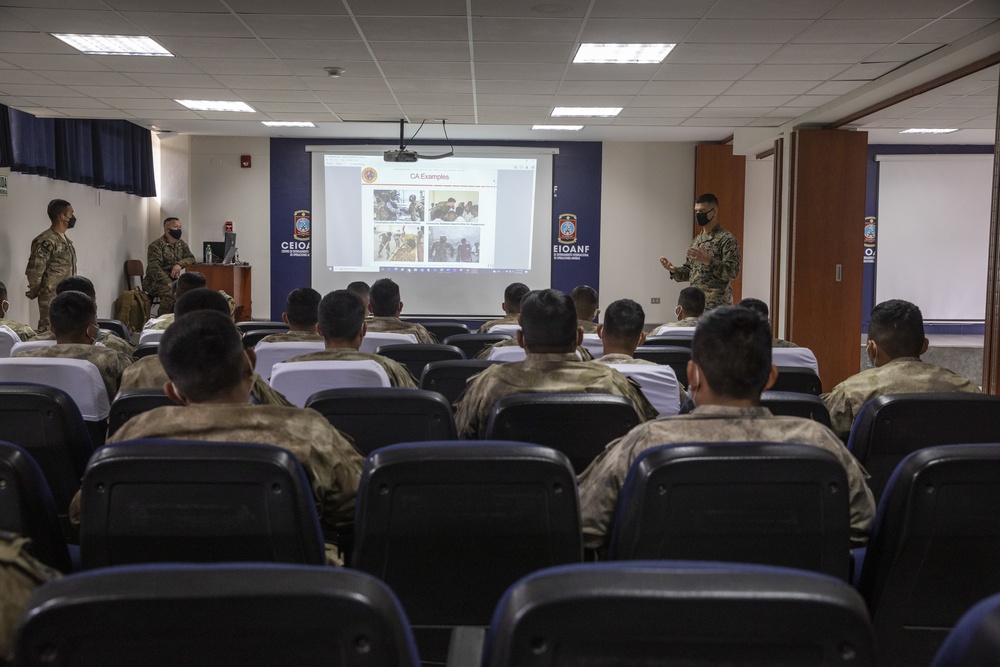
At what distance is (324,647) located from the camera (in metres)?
0.81

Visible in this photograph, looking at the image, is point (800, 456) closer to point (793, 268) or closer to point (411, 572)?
point (411, 572)

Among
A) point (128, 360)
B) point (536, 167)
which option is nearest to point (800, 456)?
point (128, 360)

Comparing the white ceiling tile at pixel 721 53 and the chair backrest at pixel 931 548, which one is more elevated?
the white ceiling tile at pixel 721 53

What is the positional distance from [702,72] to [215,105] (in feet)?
16.5

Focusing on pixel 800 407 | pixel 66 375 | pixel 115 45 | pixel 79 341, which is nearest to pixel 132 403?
pixel 66 375

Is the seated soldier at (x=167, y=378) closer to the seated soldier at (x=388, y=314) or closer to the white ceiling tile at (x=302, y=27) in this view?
the seated soldier at (x=388, y=314)

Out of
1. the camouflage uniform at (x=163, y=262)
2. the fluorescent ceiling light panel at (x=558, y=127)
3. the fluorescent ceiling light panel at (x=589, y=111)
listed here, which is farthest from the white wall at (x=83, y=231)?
the fluorescent ceiling light panel at (x=589, y=111)

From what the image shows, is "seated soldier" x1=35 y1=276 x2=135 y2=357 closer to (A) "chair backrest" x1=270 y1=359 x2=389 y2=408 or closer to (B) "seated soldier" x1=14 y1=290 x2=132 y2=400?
(B) "seated soldier" x1=14 y1=290 x2=132 y2=400

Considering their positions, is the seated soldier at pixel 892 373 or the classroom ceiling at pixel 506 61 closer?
the seated soldier at pixel 892 373

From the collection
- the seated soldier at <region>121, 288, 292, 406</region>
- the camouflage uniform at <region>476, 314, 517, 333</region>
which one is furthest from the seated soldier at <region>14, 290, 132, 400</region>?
the camouflage uniform at <region>476, 314, 517, 333</region>

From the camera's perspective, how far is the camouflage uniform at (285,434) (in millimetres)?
1855

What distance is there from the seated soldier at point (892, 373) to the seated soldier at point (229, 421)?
1968 mm

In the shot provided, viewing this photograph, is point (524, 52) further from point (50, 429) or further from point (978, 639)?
point (978, 639)

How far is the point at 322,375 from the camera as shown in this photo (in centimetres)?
304
